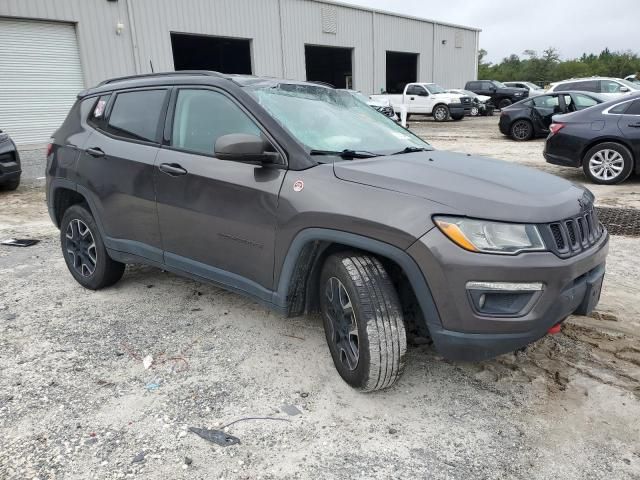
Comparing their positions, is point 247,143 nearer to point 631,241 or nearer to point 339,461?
point 339,461

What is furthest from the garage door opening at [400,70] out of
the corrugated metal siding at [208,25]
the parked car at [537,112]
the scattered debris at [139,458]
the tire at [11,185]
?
the scattered debris at [139,458]

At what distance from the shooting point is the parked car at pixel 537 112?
1418 centimetres

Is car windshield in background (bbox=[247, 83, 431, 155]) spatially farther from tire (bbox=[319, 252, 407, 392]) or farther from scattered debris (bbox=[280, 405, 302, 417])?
scattered debris (bbox=[280, 405, 302, 417])

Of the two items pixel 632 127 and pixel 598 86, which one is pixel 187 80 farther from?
pixel 598 86

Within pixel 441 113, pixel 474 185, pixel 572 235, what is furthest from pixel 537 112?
pixel 474 185

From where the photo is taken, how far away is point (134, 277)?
476 centimetres

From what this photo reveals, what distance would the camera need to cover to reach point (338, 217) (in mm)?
2629

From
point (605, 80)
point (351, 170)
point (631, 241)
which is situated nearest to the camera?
point (351, 170)

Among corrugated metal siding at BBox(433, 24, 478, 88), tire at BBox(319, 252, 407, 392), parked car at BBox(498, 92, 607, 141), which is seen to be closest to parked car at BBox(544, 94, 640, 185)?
parked car at BBox(498, 92, 607, 141)

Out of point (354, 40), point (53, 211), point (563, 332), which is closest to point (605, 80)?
point (354, 40)

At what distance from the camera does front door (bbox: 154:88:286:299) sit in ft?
9.87

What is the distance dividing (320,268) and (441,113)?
2311 centimetres

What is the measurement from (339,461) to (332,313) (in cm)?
80

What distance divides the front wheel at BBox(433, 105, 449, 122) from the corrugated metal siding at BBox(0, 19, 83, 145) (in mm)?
15418
